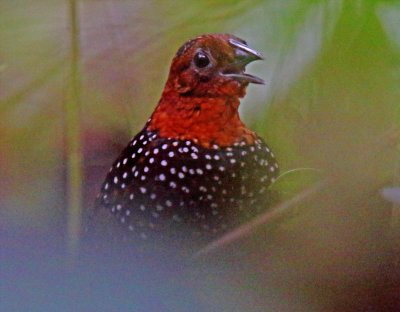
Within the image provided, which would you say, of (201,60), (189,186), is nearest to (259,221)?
(189,186)

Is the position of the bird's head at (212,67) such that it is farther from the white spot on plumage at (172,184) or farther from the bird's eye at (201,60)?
the white spot on plumage at (172,184)

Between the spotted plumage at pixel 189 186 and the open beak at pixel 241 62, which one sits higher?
the open beak at pixel 241 62

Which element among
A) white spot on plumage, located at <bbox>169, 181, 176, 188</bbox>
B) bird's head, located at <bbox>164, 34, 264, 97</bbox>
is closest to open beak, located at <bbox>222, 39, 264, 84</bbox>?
bird's head, located at <bbox>164, 34, 264, 97</bbox>

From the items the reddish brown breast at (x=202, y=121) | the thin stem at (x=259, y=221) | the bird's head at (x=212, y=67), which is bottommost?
the thin stem at (x=259, y=221)

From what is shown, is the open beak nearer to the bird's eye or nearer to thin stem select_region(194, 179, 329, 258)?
the bird's eye

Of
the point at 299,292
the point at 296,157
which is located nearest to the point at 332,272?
the point at 299,292

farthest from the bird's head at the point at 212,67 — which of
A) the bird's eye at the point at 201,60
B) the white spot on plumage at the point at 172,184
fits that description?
the white spot on plumage at the point at 172,184

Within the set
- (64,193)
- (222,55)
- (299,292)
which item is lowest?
(299,292)

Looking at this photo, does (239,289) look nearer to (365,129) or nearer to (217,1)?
(365,129)

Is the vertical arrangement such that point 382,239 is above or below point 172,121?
below
